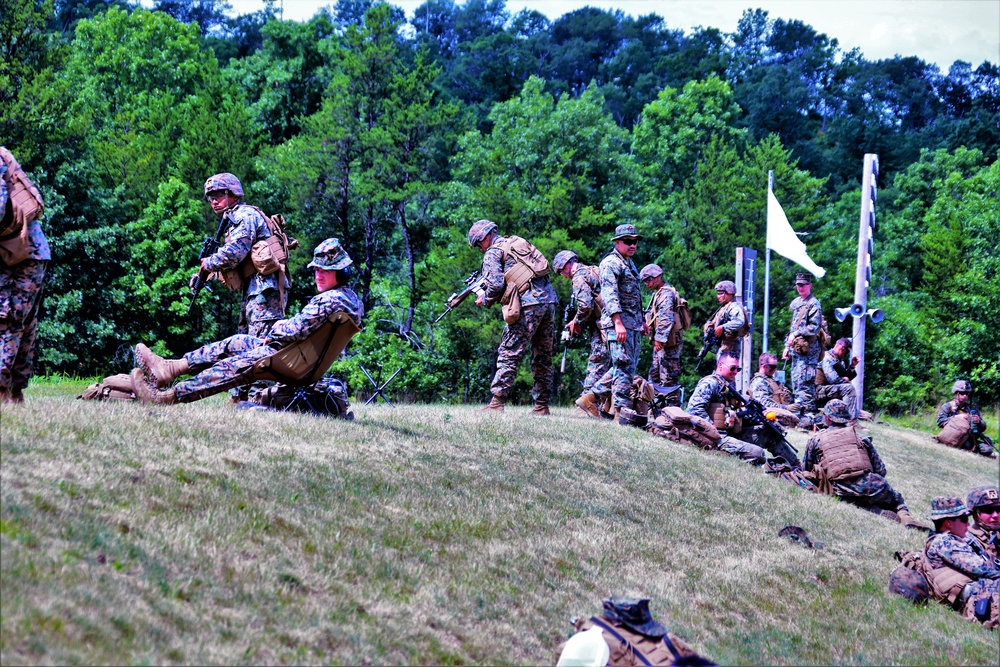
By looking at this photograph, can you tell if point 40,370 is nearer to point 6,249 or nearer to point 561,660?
point 6,249

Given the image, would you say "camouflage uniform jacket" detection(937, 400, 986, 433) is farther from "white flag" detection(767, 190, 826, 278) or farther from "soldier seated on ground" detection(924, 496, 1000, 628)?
"soldier seated on ground" detection(924, 496, 1000, 628)

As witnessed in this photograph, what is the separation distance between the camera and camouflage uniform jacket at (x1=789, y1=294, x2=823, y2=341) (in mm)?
23469

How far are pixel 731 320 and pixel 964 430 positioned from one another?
26.6ft

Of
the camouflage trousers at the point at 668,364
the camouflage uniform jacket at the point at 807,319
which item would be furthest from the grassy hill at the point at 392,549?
the camouflage uniform jacket at the point at 807,319

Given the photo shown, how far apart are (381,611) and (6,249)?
4514 mm

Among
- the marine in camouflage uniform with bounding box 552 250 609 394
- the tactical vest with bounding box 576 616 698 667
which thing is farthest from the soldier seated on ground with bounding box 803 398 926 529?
the tactical vest with bounding box 576 616 698 667

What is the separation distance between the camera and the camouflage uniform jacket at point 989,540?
1207 centimetres

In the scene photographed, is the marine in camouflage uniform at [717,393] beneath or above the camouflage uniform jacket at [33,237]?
beneath

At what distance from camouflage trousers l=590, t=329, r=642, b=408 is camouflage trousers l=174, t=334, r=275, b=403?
6492mm

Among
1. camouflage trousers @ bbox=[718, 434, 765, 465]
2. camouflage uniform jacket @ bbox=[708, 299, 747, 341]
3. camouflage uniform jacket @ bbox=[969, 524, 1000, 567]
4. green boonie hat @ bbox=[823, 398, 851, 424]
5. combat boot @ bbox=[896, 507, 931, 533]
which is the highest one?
camouflage uniform jacket @ bbox=[708, 299, 747, 341]

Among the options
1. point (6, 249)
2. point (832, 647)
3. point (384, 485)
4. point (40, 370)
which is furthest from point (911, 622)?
point (40, 370)

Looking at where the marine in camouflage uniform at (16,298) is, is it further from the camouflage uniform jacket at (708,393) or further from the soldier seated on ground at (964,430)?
the soldier seated on ground at (964,430)

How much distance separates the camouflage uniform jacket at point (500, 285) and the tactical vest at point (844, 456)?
4.10 meters

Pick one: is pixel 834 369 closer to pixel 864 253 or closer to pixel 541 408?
pixel 864 253
